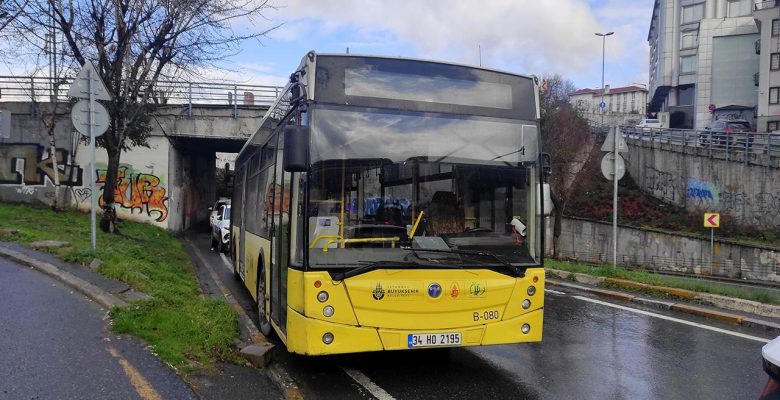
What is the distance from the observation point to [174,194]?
80.0ft

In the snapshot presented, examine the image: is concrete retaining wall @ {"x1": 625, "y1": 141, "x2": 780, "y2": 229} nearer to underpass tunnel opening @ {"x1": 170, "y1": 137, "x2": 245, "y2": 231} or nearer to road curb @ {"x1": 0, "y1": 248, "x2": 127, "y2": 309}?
underpass tunnel opening @ {"x1": 170, "y1": 137, "x2": 245, "y2": 231}

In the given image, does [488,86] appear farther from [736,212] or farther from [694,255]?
[736,212]

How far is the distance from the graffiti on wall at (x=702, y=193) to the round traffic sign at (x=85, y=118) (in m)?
28.2

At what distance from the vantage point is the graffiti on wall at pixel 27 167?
2211 centimetres

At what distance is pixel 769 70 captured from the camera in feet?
148

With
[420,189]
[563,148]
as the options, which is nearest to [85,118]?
[420,189]

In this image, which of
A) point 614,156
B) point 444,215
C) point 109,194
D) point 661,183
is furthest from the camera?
point 661,183

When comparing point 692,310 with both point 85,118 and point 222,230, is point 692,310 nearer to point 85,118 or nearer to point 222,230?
point 85,118

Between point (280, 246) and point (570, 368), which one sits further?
point (570, 368)

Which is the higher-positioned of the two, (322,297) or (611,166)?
(611,166)

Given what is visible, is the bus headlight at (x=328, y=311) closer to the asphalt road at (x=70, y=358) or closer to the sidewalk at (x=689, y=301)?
the asphalt road at (x=70, y=358)

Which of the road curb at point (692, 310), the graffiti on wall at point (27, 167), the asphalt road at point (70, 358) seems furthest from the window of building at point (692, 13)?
the asphalt road at point (70, 358)

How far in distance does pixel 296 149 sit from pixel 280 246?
1400 millimetres

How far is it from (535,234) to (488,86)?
65.1 inches
